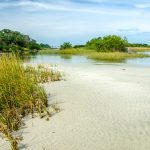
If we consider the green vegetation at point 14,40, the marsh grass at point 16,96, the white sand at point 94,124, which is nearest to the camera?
the white sand at point 94,124

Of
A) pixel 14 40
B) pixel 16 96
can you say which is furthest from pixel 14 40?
pixel 16 96

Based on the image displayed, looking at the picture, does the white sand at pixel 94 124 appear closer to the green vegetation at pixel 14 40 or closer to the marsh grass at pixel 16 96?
the marsh grass at pixel 16 96

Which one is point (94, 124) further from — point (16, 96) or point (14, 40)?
point (14, 40)

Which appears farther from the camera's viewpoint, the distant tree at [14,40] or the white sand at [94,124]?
the distant tree at [14,40]

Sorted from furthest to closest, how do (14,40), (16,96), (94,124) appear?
1. (14,40)
2. (16,96)
3. (94,124)

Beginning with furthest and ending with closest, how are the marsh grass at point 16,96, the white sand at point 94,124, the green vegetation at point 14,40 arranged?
the green vegetation at point 14,40
the marsh grass at point 16,96
the white sand at point 94,124

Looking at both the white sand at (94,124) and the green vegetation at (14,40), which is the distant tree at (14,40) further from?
the white sand at (94,124)

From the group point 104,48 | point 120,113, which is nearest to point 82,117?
point 120,113

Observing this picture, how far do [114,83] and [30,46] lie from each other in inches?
3321

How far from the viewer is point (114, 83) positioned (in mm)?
13312

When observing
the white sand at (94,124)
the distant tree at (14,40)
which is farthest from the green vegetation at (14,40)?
the white sand at (94,124)

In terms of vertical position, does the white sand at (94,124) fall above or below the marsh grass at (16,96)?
below

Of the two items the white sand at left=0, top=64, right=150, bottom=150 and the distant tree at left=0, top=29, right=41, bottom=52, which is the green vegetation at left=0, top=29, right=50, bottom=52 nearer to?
the distant tree at left=0, top=29, right=41, bottom=52

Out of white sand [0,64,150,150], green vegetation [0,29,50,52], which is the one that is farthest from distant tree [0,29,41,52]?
white sand [0,64,150,150]
